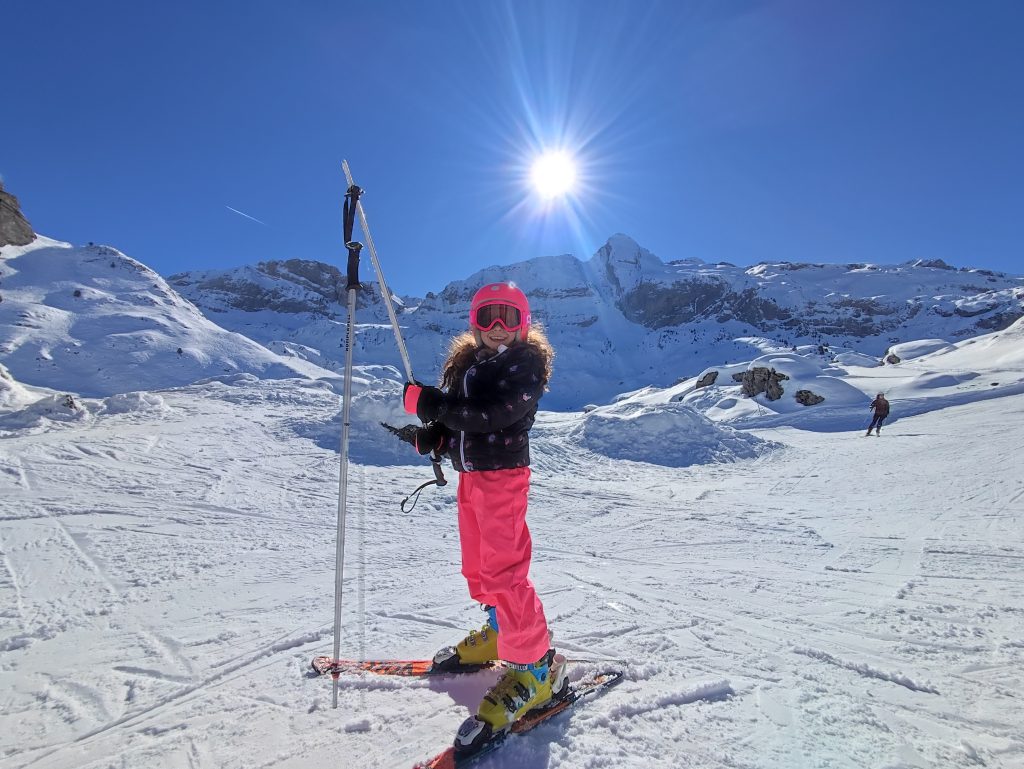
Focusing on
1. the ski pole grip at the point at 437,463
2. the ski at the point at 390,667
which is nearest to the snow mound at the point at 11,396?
the ski at the point at 390,667

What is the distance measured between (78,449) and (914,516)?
1289cm

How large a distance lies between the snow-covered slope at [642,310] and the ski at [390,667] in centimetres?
5576

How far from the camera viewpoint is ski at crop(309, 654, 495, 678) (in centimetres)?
251

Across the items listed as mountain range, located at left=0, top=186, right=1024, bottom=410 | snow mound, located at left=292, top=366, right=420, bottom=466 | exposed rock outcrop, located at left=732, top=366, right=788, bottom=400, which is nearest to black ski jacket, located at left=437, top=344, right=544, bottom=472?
snow mound, located at left=292, top=366, right=420, bottom=466

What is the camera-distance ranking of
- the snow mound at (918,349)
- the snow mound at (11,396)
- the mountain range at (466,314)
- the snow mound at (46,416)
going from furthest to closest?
the snow mound at (918,349) → the mountain range at (466,314) → the snow mound at (11,396) → the snow mound at (46,416)

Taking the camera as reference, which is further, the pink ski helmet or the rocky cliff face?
the rocky cliff face

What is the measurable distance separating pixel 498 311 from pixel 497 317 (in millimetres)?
34

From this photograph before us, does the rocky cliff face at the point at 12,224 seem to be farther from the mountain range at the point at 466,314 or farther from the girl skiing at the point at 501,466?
the girl skiing at the point at 501,466

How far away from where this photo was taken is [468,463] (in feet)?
7.59

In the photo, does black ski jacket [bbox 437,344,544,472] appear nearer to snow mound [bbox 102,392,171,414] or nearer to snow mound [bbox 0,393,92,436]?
snow mound [bbox 0,393,92,436]

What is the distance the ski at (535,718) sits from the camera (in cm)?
191

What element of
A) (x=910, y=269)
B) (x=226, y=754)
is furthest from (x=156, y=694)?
(x=910, y=269)

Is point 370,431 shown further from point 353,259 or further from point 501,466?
point 501,466

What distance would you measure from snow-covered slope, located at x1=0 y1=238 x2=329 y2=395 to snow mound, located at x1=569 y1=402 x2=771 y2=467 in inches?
1154
